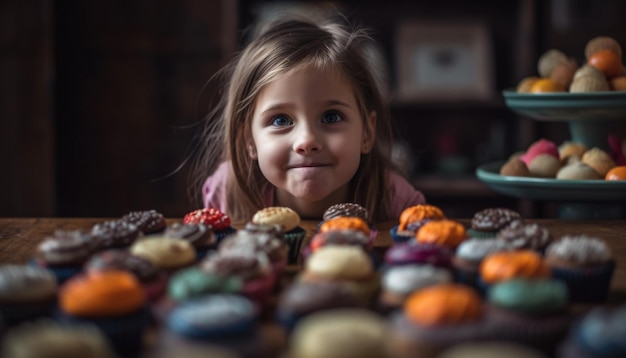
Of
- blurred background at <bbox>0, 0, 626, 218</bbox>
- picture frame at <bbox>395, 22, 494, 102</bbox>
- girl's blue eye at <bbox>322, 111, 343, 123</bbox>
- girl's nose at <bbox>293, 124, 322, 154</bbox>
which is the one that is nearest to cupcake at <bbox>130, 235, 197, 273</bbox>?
girl's nose at <bbox>293, 124, 322, 154</bbox>

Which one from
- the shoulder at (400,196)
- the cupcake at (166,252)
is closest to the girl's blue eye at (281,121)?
the shoulder at (400,196)

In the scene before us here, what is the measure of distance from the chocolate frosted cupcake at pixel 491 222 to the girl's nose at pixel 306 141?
476 millimetres

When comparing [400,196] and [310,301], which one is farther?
[400,196]

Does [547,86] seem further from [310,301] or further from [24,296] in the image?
[24,296]

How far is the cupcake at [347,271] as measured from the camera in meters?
1.01

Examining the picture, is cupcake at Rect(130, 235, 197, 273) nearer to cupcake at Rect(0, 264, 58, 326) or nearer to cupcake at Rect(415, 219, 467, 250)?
cupcake at Rect(0, 264, 58, 326)

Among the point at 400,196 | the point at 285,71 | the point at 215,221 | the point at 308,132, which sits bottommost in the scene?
the point at 400,196

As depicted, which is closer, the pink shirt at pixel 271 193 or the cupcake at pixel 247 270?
the cupcake at pixel 247 270

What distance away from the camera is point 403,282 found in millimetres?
959

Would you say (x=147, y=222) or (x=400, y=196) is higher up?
(x=147, y=222)

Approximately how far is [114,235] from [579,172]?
3.45 feet

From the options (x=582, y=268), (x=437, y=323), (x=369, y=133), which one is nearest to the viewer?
(x=437, y=323)

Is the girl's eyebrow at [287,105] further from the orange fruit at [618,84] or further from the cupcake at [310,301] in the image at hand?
the cupcake at [310,301]

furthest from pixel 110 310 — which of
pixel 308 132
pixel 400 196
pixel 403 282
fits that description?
pixel 400 196
